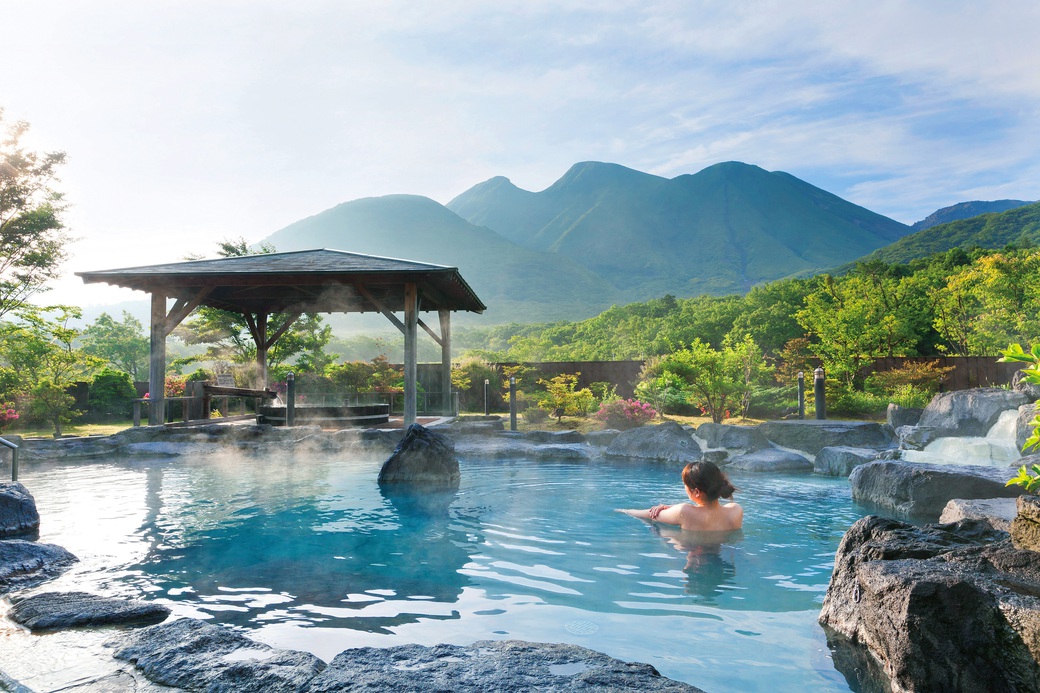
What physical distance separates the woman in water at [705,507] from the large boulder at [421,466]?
11.0 feet

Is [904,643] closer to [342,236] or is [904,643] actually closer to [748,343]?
[748,343]

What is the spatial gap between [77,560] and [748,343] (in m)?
13.6

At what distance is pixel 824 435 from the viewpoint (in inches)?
379

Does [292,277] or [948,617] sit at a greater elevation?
[292,277]

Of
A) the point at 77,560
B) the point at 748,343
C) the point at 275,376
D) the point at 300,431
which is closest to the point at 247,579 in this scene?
the point at 77,560

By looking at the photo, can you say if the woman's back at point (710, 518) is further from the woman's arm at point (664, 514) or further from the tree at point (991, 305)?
the tree at point (991, 305)

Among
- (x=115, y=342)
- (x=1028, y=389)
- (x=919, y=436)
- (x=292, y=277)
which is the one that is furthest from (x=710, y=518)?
Result: (x=115, y=342)

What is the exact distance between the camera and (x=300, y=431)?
11250mm

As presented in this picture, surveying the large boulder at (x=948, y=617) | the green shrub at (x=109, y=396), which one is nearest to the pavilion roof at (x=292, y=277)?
the green shrub at (x=109, y=396)

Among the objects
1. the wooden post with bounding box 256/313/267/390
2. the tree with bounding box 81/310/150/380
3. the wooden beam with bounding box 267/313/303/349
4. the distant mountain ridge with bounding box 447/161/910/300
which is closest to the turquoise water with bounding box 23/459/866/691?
the wooden beam with bounding box 267/313/303/349

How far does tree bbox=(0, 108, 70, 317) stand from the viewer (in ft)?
58.3

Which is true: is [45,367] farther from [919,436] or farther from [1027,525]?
[919,436]

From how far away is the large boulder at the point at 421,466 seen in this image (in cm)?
784

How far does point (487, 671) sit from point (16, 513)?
205 inches
